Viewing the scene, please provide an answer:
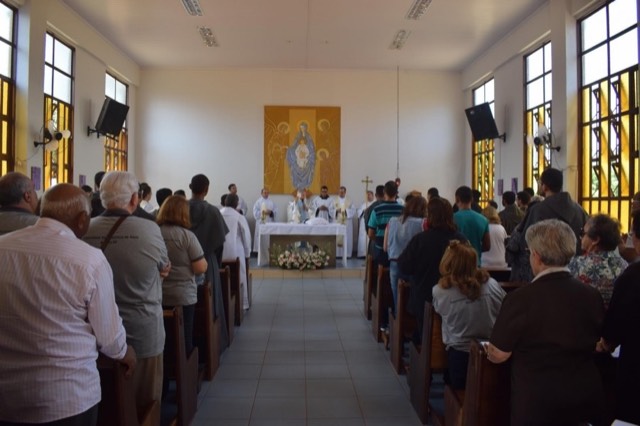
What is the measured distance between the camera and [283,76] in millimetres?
13930

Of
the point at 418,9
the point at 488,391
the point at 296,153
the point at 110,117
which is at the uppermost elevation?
the point at 418,9

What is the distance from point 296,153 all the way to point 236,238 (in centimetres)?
730

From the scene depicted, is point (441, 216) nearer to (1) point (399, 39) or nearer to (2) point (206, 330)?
(2) point (206, 330)

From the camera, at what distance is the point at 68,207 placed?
1.95m

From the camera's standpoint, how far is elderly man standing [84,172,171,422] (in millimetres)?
2715

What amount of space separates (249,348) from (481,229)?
2544mm

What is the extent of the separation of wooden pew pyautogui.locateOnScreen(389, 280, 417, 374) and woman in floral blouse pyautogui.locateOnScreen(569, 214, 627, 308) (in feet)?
5.64

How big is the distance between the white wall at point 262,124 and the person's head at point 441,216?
9.87 metres

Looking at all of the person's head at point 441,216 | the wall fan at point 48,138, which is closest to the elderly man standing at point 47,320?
the person's head at point 441,216

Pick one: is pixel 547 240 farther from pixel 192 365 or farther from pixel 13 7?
pixel 13 7

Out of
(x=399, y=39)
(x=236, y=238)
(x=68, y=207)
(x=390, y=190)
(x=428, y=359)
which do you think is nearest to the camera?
(x=68, y=207)

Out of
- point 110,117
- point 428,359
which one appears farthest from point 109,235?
point 110,117

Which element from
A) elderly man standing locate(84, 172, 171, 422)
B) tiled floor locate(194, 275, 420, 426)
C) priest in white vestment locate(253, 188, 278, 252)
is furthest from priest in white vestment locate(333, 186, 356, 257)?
elderly man standing locate(84, 172, 171, 422)

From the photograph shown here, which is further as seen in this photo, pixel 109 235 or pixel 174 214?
pixel 174 214
